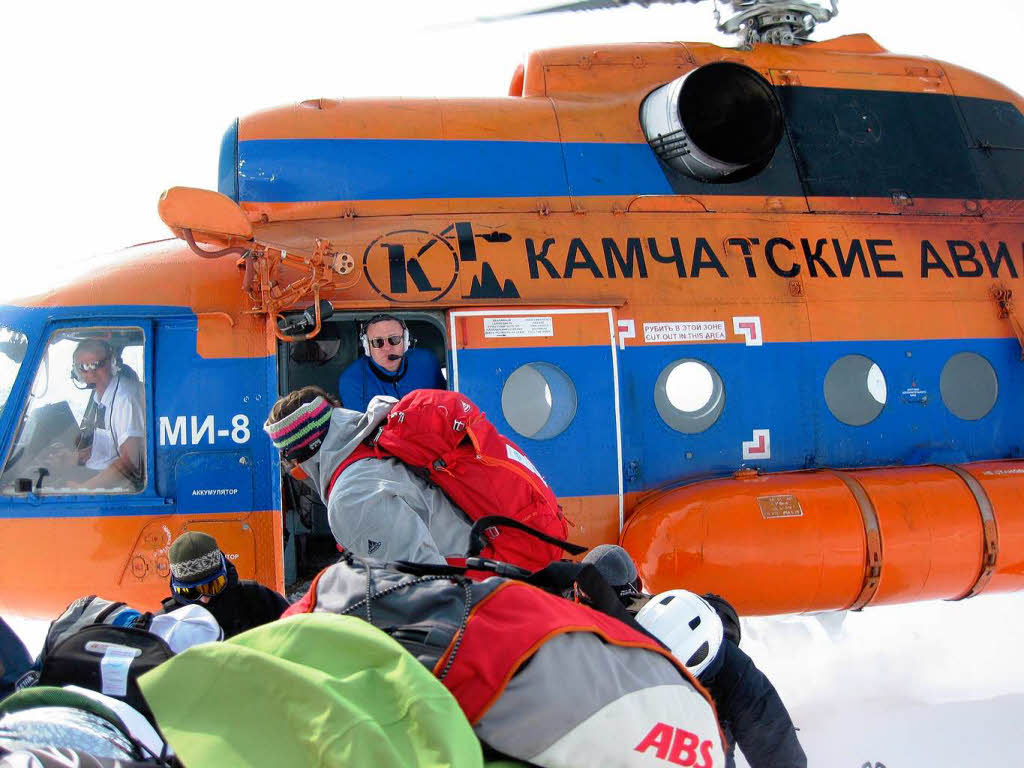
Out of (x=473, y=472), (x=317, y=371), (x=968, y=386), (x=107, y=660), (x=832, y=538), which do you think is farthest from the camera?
(x=317, y=371)

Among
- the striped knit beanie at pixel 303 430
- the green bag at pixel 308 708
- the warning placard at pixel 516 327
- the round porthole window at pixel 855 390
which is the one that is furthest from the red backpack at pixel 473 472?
the round porthole window at pixel 855 390

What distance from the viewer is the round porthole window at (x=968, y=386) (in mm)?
5246

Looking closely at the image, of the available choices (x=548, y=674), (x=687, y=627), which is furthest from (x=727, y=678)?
(x=548, y=674)

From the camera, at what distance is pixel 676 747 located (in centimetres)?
174

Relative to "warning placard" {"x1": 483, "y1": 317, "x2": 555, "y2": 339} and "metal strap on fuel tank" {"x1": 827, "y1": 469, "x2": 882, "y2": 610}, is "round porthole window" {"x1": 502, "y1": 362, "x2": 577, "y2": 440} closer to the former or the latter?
"warning placard" {"x1": 483, "y1": 317, "x2": 555, "y2": 339}

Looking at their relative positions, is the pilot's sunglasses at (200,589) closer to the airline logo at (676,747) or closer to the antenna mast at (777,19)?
the airline logo at (676,747)

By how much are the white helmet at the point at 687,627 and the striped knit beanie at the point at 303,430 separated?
47.9 inches

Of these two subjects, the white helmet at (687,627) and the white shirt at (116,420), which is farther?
the white shirt at (116,420)

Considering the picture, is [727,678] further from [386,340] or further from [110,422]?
[110,422]

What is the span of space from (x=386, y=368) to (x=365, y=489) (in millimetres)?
1918

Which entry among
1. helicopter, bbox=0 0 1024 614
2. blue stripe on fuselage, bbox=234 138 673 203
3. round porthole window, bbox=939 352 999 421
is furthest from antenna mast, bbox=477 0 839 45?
round porthole window, bbox=939 352 999 421

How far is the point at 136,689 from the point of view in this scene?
1.96 metres

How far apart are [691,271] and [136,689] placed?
146 inches

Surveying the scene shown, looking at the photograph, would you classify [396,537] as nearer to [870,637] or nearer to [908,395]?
[908,395]
